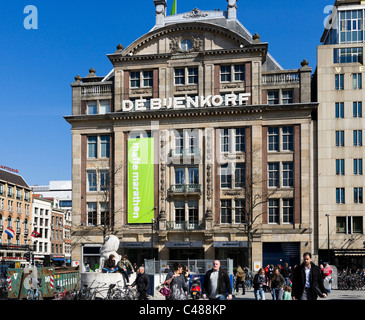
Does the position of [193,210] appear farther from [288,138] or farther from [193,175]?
[288,138]

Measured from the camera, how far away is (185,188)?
190ft

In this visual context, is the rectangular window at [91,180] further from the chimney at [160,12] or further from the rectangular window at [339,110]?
the rectangular window at [339,110]

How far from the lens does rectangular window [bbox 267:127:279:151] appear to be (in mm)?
57750

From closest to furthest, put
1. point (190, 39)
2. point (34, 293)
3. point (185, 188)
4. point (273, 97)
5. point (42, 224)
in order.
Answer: point (34, 293) < point (185, 188) < point (273, 97) < point (190, 39) < point (42, 224)

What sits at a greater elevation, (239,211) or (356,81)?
(356,81)

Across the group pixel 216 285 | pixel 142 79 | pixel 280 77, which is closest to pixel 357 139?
pixel 280 77

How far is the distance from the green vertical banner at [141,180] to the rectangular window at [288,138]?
44.7ft

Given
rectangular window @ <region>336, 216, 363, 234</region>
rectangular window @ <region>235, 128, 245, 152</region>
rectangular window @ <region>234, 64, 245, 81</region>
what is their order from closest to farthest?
rectangular window @ <region>336, 216, 363, 234</region>, rectangular window @ <region>235, 128, 245, 152</region>, rectangular window @ <region>234, 64, 245, 81</region>

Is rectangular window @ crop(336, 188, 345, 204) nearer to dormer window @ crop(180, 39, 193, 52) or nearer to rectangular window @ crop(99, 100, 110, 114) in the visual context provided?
dormer window @ crop(180, 39, 193, 52)

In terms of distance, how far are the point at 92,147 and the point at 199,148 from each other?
39.5ft

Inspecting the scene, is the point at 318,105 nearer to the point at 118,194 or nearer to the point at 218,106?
the point at 218,106

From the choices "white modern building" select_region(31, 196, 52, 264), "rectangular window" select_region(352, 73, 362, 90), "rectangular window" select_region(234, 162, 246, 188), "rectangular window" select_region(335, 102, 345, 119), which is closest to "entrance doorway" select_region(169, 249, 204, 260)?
"rectangular window" select_region(234, 162, 246, 188)

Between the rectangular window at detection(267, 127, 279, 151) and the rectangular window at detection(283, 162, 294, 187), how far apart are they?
1975mm
